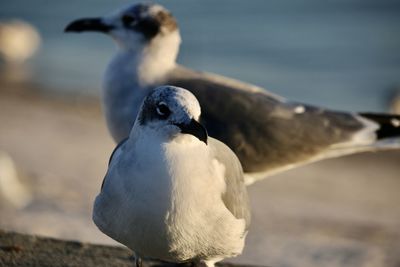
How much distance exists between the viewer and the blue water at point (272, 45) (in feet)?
53.5

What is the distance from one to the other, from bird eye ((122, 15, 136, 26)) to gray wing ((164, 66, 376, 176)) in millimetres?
511

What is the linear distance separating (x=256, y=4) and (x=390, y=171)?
16051 millimetres

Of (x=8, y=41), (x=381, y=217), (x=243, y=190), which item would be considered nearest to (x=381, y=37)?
(x=8, y=41)

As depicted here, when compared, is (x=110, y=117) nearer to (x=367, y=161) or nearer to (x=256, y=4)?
(x=367, y=161)

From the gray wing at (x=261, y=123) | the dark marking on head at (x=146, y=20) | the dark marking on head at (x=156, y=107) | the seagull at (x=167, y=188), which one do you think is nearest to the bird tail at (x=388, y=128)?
the gray wing at (x=261, y=123)

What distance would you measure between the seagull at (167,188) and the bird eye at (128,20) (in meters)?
2.64

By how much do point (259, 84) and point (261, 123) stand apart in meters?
9.99

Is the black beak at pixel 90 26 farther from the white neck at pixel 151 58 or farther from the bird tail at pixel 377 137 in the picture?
the bird tail at pixel 377 137

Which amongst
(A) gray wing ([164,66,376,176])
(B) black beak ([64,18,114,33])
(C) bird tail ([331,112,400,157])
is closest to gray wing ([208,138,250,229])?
(A) gray wing ([164,66,376,176])

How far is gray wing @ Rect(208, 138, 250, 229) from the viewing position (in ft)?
13.4

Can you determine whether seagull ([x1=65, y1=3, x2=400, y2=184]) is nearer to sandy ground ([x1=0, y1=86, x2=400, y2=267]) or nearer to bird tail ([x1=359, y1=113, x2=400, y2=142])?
bird tail ([x1=359, y1=113, x2=400, y2=142])

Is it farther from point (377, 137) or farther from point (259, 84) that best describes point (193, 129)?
A: point (259, 84)

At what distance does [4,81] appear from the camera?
1619 centimetres

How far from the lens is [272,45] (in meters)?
20.4
